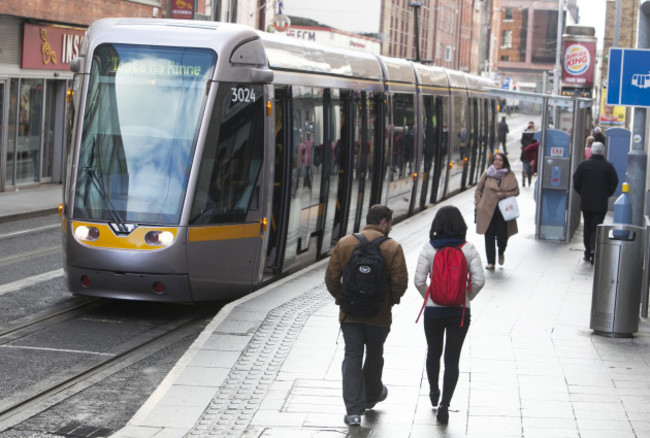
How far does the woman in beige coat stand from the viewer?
52.4ft

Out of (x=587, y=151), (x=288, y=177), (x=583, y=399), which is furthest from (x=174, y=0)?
(x=583, y=399)

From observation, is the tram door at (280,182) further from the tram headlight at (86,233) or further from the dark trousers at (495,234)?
the dark trousers at (495,234)

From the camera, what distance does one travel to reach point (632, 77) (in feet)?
38.7

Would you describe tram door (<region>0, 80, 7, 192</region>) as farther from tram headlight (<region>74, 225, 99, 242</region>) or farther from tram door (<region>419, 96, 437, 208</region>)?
tram headlight (<region>74, 225, 99, 242</region>)

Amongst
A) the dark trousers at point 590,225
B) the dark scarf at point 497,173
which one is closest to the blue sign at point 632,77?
the dark scarf at point 497,173

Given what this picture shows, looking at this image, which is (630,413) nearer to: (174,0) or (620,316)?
(620,316)

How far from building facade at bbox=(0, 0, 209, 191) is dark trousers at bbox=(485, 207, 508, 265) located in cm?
1265

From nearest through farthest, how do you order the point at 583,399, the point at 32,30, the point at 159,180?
the point at 583,399 → the point at 159,180 → the point at 32,30

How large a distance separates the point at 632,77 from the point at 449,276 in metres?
4.78

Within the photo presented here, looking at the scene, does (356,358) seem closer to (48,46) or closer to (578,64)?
(48,46)

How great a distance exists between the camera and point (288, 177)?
45.9 feet

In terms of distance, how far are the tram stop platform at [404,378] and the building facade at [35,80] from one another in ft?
49.0

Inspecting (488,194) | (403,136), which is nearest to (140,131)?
(488,194)

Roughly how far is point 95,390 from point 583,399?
3.79 m
